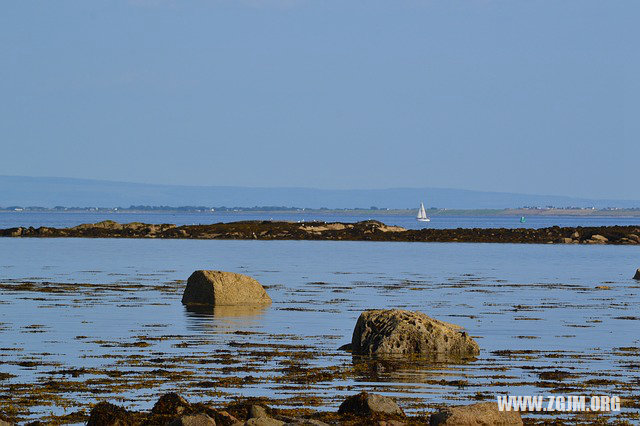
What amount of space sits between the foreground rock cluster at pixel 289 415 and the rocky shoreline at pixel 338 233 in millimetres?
91873

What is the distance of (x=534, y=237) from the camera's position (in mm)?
110812

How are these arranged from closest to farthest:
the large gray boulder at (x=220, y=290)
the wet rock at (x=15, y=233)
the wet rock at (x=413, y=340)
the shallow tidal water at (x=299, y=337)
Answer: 1. the shallow tidal water at (x=299, y=337)
2. the wet rock at (x=413, y=340)
3. the large gray boulder at (x=220, y=290)
4. the wet rock at (x=15, y=233)

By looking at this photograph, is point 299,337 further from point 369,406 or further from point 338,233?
point 338,233

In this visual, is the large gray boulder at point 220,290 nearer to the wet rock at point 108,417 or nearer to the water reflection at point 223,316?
the water reflection at point 223,316

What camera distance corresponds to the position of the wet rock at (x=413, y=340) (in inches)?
955

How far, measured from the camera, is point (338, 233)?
116250 mm

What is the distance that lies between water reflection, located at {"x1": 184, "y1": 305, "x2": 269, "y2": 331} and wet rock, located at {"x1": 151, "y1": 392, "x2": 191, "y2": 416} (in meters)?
12.4

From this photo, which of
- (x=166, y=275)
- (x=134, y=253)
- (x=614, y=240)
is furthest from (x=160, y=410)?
(x=614, y=240)

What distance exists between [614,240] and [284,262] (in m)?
48.4

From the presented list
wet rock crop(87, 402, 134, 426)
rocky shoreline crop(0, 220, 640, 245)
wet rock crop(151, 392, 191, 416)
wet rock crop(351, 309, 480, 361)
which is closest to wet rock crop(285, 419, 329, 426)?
wet rock crop(151, 392, 191, 416)

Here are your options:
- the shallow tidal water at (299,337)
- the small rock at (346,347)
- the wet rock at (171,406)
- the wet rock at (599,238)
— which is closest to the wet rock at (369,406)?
the shallow tidal water at (299,337)

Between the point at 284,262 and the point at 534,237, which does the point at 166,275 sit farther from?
the point at 534,237

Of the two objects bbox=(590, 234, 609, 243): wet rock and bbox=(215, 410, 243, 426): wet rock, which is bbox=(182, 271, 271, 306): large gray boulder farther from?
bbox=(590, 234, 609, 243): wet rock

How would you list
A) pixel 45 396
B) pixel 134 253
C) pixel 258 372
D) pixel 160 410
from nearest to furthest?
pixel 160 410 < pixel 45 396 < pixel 258 372 < pixel 134 253
